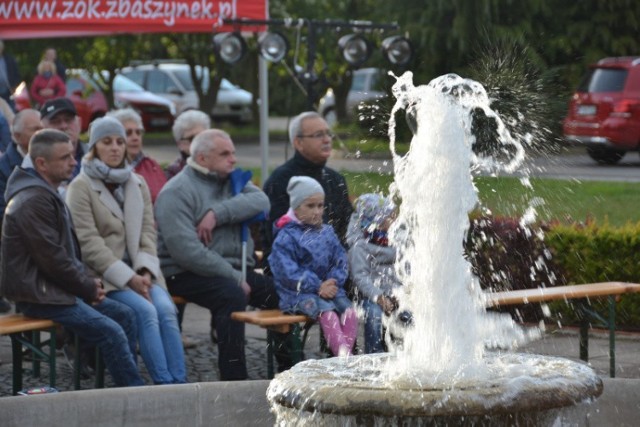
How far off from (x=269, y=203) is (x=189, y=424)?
3.01m

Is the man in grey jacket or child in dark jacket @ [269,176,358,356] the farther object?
the man in grey jacket

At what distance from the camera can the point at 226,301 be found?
30.3 feet

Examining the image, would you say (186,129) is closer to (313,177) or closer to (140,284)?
(313,177)

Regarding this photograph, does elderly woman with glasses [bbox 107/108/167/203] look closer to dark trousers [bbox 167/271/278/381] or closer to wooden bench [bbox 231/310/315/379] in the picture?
dark trousers [bbox 167/271/278/381]

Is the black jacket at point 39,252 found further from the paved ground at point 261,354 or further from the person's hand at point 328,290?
the person's hand at point 328,290

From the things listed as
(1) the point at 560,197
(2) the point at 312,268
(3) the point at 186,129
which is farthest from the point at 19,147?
(1) the point at 560,197

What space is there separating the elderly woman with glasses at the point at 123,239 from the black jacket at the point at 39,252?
18.4 inches

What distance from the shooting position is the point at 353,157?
24266mm

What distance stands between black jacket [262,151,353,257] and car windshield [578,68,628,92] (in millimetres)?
14172

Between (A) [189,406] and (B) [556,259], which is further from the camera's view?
(B) [556,259]

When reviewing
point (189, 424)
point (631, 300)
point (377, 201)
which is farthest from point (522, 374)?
point (631, 300)

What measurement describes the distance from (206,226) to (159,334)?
957 mm

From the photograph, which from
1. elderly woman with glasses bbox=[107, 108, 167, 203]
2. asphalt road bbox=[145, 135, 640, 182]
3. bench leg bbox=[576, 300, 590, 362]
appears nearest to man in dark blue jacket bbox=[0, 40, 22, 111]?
asphalt road bbox=[145, 135, 640, 182]

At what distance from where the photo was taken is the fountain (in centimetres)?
529
